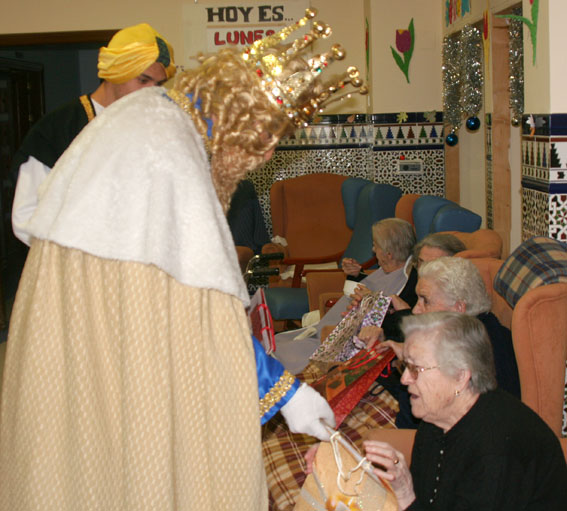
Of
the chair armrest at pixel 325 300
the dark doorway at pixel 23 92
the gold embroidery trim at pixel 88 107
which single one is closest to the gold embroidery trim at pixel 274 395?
the gold embroidery trim at pixel 88 107

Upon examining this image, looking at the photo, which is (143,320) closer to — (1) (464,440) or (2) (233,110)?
(2) (233,110)

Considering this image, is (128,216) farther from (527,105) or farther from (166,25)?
(166,25)

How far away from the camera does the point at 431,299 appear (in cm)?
253

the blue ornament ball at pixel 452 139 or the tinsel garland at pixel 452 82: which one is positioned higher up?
the tinsel garland at pixel 452 82

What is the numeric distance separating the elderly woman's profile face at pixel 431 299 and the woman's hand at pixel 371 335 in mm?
320

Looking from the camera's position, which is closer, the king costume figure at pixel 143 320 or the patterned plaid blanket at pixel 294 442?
the king costume figure at pixel 143 320

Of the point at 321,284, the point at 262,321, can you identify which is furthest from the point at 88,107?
the point at 321,284

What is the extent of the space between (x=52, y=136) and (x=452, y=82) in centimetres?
395

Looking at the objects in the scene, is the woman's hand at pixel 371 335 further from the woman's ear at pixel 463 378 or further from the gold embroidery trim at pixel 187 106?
the gold embroidery trim at pixel 187 106

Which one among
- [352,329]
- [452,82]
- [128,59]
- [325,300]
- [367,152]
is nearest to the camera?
[128,59]

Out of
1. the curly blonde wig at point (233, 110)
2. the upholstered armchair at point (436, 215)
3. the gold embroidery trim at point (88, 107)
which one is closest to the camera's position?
the curly blonde wig at point (233, 110)

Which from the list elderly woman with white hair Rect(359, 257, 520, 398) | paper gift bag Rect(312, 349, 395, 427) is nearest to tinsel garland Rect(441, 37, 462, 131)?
elderly woman with white hair Rect(359, 257, 520, 398)

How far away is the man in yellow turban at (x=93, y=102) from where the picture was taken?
1.86m

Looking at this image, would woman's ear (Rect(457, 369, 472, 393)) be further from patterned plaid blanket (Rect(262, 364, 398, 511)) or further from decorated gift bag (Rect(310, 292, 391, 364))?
decorated gift bag (Rect(310, 292, 391, 364))
